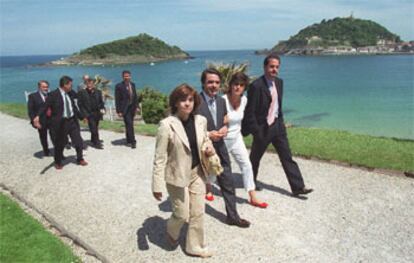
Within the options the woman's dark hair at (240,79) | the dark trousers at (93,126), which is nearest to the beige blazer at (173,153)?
the woman's dark hair at (240,79)

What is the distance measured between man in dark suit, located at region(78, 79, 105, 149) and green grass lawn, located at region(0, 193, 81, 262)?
4.84 metres

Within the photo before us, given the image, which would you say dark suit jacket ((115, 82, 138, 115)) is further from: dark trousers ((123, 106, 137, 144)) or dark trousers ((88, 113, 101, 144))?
dark trousers ((88, 113, 101, 144))

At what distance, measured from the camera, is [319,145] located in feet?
33.1

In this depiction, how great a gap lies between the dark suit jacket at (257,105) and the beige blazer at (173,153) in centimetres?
172

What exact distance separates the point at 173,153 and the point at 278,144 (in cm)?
258

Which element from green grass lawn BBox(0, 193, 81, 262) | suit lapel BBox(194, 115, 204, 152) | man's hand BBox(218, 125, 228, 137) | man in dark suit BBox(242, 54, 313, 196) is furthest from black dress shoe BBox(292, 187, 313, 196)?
green grass lawn BBox(0, 193, 81, 262)

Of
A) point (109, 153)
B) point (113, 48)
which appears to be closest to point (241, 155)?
point (109, 153)

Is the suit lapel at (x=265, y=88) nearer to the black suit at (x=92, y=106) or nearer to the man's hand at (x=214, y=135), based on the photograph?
the man's hand at (x=214, y=135)

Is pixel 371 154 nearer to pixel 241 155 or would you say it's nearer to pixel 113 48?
pixel 241 155

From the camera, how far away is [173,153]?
445 cm

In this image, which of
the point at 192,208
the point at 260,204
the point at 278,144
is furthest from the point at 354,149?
the point at 192,208

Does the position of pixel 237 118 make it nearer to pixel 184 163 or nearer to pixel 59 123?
pixel 184 163

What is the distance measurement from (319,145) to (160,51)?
19286 centimetres

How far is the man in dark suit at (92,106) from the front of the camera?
10641mm
